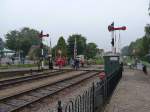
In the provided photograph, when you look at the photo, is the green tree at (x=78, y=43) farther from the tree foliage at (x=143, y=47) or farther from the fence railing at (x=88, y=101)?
→ the fence railing at (x=88, y=101)

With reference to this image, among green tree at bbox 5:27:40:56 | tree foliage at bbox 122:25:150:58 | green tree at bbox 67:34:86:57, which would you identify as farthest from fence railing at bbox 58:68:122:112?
green tree at bbox 5:27:40:56

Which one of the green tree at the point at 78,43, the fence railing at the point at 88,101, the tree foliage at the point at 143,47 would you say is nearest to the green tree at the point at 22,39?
the green tree at the point at 78,43

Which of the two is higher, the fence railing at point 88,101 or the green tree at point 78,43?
the green tree at point 78,43

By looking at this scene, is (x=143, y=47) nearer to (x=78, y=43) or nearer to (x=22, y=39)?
(x=78, y=43)

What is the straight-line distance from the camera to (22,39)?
146 metres

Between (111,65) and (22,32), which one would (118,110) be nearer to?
(111,65)

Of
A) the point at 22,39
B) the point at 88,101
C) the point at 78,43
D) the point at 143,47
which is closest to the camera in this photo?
the point at 88,101

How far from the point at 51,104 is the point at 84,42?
95.8 metres

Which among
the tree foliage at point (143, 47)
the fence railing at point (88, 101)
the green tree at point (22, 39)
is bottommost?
the fence railing at point (88, 101)

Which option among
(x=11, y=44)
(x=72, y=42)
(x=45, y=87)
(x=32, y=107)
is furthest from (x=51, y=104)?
(x=11, y=44)

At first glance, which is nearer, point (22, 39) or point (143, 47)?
point (143, 47)

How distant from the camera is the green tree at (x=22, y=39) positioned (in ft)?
460

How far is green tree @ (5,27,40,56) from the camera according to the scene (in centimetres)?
14012

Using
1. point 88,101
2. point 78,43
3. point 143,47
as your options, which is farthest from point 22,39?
point 88,101
